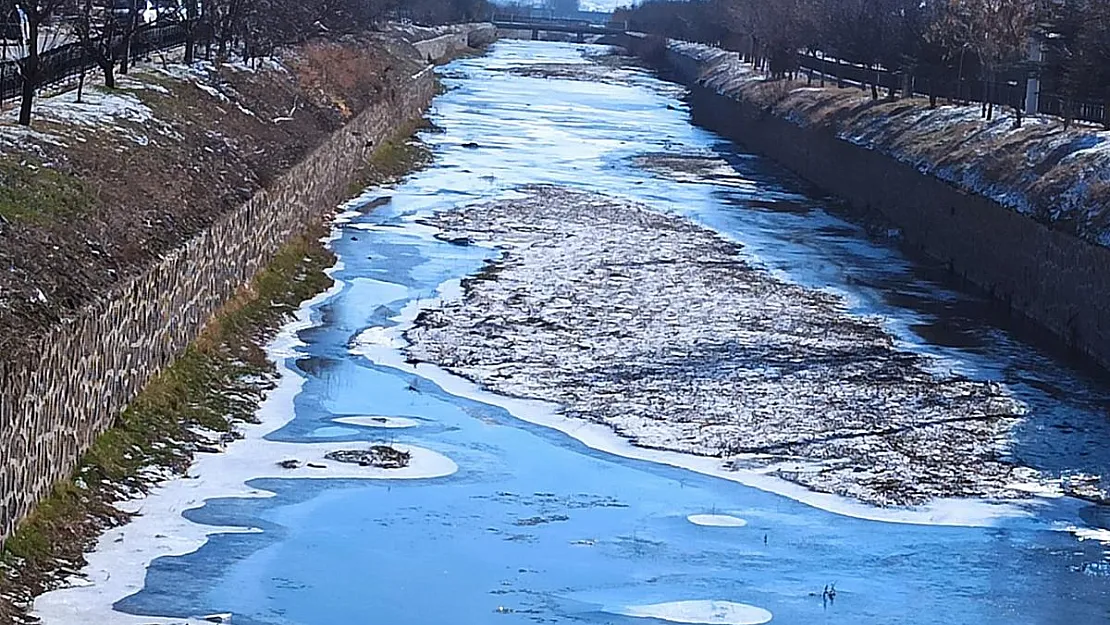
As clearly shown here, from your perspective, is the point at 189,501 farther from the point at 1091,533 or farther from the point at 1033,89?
→ the point at 1033,89

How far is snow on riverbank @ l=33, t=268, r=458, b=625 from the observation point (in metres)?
11.6

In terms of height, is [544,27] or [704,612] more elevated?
[544,27]

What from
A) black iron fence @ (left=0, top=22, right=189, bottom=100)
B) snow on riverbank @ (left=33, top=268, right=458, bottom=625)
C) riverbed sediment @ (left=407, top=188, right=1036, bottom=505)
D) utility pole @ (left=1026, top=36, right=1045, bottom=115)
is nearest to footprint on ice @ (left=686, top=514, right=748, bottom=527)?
riverbed sediment @ (left=407, top=188, right=1036, bottom=505)

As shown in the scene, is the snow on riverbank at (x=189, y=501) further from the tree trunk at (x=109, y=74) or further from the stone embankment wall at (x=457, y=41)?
the stone embankment wall at (x=457, y=41)

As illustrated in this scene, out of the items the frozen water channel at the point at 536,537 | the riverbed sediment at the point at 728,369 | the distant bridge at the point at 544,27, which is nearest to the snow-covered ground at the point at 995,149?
the frozen water channel at the point at 536,537

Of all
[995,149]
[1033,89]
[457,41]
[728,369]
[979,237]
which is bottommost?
[728,369]

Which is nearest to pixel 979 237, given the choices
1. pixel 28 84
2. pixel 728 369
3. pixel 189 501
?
pixel 728 369

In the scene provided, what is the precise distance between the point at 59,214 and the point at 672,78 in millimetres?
80905

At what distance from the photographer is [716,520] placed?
1507 cm

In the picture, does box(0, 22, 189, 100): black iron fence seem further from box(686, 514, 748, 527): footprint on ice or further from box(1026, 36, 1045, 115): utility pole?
box(1026, 36, 1045, 115): utility pole

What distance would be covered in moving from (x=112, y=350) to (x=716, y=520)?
522cm

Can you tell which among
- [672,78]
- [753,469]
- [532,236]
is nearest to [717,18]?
[672,78]

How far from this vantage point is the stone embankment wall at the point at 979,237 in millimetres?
23672

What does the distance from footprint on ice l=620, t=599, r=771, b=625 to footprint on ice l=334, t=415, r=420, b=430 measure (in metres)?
5.67
